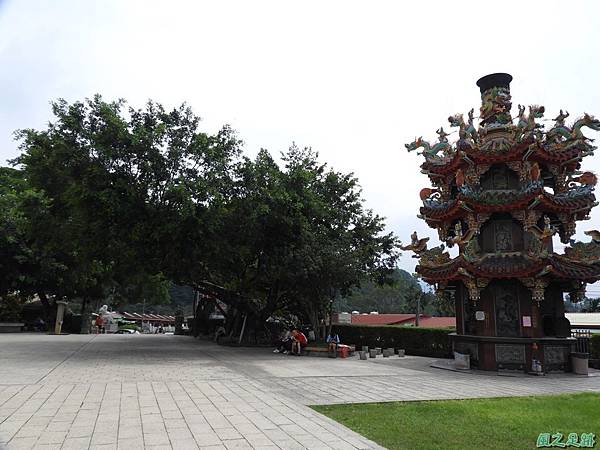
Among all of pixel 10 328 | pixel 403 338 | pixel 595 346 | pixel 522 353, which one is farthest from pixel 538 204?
pixel 10 328

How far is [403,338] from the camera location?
77.4ft

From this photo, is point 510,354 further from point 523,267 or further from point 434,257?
point 434,257

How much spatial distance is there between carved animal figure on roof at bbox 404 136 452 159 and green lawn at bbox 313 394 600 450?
35.4 ft

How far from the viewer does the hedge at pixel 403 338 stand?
21422 millimetres

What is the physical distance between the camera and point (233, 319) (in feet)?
93.8

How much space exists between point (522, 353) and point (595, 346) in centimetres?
404

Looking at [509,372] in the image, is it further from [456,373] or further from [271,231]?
[271,231]

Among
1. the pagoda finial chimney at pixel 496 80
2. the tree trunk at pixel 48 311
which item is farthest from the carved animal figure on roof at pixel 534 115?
the tree trunk at pixel 48 311

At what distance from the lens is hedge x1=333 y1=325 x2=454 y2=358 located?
21.4 m

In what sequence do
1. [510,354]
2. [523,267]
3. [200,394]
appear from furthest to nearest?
[510,354] → [523,267] → [200,394]

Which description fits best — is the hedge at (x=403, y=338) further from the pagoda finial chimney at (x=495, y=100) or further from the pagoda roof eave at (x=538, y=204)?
the pagoda finial chimney at (x=495, y=100)

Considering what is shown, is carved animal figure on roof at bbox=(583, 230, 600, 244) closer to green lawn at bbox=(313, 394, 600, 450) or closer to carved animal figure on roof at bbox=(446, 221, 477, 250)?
carved animal figure on roof at bbox=(446, 221, 477, 250)

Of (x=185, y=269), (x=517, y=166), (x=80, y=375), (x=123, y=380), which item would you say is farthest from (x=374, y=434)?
(x=185, y=269)

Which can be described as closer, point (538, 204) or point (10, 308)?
point (538, 204)
